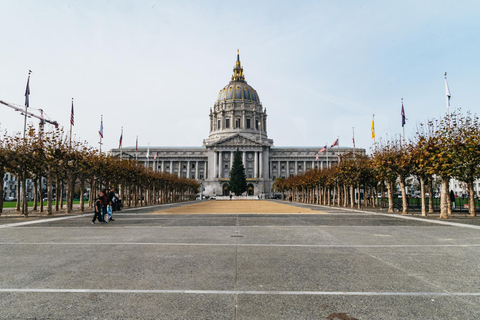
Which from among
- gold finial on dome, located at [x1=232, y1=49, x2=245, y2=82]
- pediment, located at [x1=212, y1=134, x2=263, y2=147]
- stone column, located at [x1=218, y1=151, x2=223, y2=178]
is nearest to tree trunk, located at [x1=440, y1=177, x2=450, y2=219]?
stone column, located at [x1=218, y1=151, x2=223, y2=178]

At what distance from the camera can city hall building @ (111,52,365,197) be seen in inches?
5256

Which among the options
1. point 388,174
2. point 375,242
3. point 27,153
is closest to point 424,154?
point 388,174

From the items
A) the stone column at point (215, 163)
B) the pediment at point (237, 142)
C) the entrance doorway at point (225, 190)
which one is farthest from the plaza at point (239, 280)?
the pediment at point (237, 142)

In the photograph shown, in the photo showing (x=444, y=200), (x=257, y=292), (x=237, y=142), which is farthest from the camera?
(x=237, y=142)

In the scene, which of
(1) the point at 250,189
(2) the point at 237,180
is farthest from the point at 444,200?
(1) the point at 250,189

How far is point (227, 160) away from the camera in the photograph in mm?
134750

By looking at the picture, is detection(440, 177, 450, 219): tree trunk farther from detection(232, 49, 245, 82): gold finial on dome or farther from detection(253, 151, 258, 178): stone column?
detection(232, 49, 245, 82): gold finial on dome

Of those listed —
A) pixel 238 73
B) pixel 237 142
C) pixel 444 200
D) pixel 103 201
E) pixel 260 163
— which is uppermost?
pixel 238 73

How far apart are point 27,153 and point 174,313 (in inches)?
1140

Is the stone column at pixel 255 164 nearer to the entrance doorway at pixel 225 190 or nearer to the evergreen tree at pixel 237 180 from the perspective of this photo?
the entrance doorway at pixel 225 190

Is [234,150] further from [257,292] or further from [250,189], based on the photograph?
[257,292]

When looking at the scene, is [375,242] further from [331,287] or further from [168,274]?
[168,274]

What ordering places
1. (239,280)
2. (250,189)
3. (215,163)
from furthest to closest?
1. (215,163)
2. (250,189)
3. (239,280)

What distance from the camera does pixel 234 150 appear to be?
134 m
